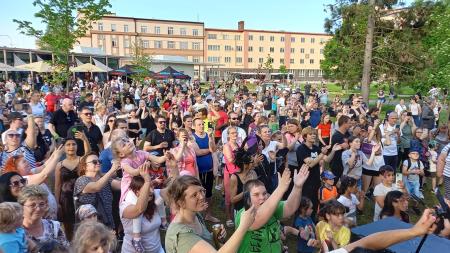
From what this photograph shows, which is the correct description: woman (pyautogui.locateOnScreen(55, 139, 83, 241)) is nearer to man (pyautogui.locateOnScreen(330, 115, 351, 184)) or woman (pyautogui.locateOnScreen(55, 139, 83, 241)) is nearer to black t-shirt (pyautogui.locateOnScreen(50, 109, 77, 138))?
black t-shirt (pyautogui.locateOnScreen(50, 109, 77, 138))

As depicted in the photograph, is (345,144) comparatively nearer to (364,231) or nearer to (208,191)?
(208,191)

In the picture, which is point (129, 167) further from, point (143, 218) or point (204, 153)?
point (204, 153)

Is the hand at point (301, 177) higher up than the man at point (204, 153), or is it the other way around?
the hand at point (301, 177)

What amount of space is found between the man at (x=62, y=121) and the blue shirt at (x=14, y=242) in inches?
181

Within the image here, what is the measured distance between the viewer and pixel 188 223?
245 cm

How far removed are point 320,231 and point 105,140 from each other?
4275 millimetres

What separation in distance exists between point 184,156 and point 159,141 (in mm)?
990

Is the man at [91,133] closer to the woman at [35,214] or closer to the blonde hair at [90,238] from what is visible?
the woman at [35,214]

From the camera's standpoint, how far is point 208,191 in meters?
6.18

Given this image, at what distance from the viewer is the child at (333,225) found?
3895mm

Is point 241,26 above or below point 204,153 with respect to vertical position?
above

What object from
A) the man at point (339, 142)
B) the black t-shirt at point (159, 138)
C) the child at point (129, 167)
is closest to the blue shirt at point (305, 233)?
the child at point (129, 167)

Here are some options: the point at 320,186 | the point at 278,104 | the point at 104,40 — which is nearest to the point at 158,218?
the point at 320,186

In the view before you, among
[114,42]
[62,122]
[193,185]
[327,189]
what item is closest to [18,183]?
[193,185]
